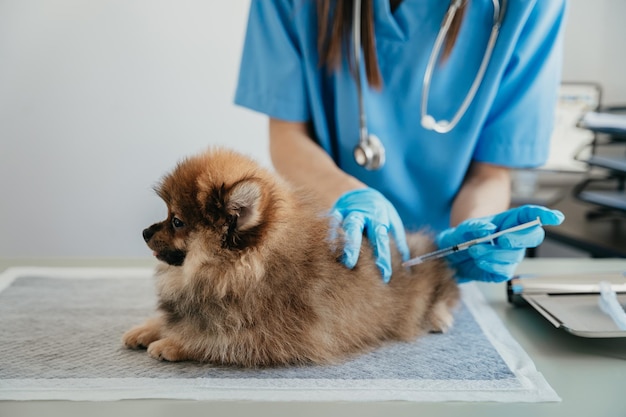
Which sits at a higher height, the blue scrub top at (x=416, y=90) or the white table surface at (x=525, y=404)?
the blue scrub top at (x=416, y=90)

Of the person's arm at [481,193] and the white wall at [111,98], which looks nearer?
the person's arm at [481,193]

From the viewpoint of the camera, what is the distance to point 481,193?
4.49 feet

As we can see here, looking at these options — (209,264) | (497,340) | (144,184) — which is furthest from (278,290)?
(144,184)

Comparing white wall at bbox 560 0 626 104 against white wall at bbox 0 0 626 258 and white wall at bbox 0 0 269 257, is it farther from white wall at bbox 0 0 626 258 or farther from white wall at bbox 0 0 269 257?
white wall at bbox 0 0 269 257

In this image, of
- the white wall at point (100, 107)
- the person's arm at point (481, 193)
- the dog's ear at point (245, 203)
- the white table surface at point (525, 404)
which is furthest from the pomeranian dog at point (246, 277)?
the white wall at point (100, 107)

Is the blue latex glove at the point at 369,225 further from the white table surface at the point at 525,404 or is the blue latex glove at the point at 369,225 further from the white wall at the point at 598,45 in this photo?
the white wall at the point at 598,45

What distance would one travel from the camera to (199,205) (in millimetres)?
828

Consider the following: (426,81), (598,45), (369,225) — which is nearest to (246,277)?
(369,225)

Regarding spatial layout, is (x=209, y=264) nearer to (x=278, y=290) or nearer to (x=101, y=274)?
(x=278, y=290)

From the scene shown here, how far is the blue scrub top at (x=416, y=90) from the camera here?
1.32m

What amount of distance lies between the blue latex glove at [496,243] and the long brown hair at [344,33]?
418mm

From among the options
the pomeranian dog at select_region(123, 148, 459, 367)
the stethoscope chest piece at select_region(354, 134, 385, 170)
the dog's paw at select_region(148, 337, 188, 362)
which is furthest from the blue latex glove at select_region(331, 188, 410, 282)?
the dog's paw at select_region(148, 337, 188, 362)

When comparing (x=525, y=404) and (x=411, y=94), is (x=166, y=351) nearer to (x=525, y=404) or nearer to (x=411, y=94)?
(x=525, y=404)

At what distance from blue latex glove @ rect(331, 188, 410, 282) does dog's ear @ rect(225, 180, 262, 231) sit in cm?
15
